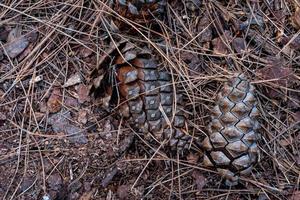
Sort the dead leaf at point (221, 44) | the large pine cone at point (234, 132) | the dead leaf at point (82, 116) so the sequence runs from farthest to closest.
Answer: the dead leaf at point (221, 44) < the dead leaf at point (82, 116) < the large pine cone at point (234, 132)

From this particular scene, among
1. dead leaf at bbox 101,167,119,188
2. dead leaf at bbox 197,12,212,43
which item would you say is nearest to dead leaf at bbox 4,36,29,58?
dead leaf at bbox 101,167,119,188

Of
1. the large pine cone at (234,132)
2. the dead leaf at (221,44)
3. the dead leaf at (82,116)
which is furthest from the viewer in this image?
the dead leaf at (221,44)

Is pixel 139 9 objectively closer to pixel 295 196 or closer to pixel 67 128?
pixel 67 128

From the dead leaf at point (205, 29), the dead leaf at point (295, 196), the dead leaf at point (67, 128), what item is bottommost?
the dead leaf at point (295, 196)

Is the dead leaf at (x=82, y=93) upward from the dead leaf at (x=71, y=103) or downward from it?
upward

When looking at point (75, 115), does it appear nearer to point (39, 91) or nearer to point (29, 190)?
point (39, 91)

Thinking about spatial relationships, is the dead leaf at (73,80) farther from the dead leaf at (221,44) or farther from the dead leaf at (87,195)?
the dead leaf at (221,44)

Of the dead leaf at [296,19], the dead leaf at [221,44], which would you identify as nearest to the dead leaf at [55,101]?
the dead leaf at [221,44]

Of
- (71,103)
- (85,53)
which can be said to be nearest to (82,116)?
(71,103)
